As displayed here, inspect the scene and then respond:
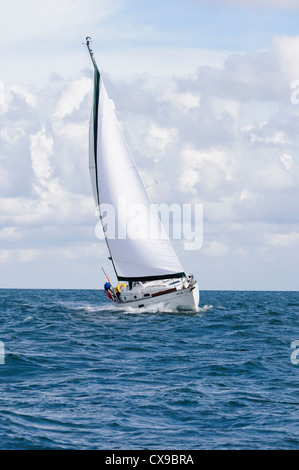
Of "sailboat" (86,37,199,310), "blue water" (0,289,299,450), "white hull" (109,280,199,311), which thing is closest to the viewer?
"blue water" (0,289,299,450)

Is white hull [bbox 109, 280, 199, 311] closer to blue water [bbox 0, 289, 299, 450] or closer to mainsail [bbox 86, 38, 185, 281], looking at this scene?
mainsail [bbox 86, 38, 185, 281]

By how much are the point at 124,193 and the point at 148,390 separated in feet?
92.1

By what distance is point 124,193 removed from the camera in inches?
1891

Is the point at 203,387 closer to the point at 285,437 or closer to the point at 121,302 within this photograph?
the point at 285,437

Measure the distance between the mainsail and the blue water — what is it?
11.6m

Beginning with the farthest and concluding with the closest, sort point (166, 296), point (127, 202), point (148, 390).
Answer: point (127, 202) < point (166, 296) < point (148, 390)

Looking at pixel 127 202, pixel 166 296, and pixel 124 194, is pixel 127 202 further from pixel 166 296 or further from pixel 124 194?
pixel 166 296

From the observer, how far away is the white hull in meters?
46.5

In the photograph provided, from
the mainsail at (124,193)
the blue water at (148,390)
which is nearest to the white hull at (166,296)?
the mainsail at (124,193)

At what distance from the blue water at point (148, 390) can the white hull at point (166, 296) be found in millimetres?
9120

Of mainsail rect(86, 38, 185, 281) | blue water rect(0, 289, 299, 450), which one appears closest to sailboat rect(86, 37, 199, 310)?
mainsail rect(86, 38, 185, 281)

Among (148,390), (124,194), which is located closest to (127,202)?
(124,194)

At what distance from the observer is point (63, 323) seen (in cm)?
4316

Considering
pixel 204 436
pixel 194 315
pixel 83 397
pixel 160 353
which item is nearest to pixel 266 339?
pixel 160 353
